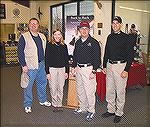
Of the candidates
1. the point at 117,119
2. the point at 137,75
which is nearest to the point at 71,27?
the point at 137,75

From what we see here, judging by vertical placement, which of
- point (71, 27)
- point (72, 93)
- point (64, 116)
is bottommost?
point (64, 116)

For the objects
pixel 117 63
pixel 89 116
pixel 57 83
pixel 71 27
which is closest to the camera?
pixel 117 63

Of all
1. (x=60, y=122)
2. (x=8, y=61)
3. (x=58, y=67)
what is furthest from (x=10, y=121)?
(x=8, y=61)

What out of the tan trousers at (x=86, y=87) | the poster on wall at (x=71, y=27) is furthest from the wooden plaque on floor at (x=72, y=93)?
the poster on wall at (x=71, y=27)

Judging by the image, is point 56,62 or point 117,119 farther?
point 56,62

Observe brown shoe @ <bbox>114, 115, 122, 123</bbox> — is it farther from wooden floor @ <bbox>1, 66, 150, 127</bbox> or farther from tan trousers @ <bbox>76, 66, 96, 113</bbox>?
tan trousers @ <bbox>76, 66, 96, 113</bbox>

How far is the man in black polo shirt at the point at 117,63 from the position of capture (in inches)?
53.4

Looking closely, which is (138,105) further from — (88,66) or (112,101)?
(88,66)

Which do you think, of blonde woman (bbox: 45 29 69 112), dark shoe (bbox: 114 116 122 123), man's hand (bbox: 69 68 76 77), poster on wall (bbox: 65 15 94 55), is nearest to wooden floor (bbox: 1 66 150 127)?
dark shoe (bbox: 114 116 122 123)

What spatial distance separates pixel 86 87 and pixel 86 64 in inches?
5.7

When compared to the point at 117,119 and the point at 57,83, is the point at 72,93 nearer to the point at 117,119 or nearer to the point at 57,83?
the point at 57,83

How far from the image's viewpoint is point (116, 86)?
1.44 metres

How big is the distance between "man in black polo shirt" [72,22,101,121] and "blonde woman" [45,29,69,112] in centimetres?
12

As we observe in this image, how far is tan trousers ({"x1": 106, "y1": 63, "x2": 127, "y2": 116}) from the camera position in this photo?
1413mm
